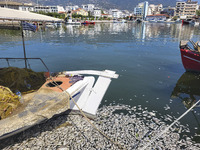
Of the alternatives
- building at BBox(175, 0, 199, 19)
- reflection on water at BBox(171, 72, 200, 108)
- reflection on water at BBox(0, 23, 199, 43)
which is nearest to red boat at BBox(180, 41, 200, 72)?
reflection on water at BBox(171, 72, 200, 108)

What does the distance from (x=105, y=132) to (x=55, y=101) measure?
3.08 meters

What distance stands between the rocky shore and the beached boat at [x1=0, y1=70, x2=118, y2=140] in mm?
968

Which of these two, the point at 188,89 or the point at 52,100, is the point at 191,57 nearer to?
the point at 188,89

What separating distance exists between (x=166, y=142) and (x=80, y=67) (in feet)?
43.8

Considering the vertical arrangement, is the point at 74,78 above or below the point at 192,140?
above

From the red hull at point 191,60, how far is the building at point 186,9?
19780 centimetres

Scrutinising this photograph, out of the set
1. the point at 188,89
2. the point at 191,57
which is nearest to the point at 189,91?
the point at 188,89

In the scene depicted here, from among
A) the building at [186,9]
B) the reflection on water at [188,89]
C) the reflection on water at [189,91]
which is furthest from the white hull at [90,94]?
the building at [186,9]

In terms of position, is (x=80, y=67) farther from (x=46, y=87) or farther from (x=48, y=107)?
(x=48, y=107)

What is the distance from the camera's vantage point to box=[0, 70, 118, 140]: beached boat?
16.5 ft

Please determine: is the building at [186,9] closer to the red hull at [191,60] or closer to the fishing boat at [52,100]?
the red hull at [191,60]

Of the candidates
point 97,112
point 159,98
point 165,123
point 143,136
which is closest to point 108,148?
point 143,136

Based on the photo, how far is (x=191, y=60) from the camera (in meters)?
15.0

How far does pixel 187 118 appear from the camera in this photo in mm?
8352
